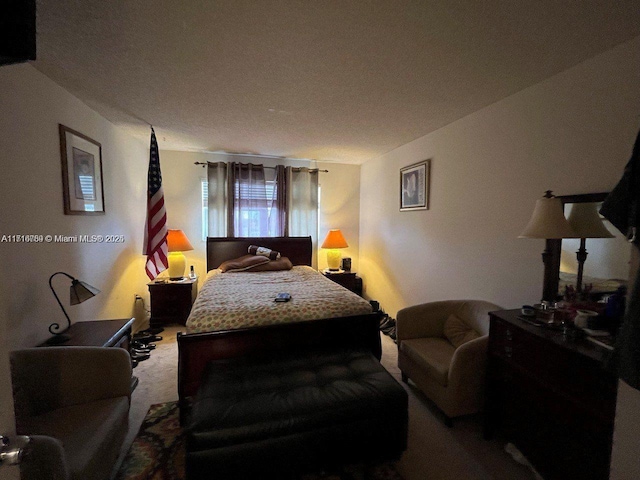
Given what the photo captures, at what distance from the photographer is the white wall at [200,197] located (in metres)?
3.96

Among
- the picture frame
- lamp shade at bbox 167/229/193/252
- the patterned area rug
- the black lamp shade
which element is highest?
the picture frame

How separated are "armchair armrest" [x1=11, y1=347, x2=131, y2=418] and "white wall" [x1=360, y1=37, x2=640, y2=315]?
2.79m

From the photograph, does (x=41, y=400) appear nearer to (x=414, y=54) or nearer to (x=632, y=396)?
(x=632, y=396)

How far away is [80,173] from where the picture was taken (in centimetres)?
235

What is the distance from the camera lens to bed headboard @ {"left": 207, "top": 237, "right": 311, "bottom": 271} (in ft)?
13.2

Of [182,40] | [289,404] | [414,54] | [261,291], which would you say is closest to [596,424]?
[289,404]

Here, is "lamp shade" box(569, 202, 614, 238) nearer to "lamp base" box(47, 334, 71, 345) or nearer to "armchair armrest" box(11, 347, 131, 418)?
"armchair armrest" box(11, 347, 131, 418)

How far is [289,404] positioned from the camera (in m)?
1.44

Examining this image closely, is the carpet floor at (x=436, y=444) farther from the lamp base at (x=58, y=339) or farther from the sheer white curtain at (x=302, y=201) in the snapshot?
the sheer white curtain at (x=302, y=201)

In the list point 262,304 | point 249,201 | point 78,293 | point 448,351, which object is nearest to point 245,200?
point 249,201

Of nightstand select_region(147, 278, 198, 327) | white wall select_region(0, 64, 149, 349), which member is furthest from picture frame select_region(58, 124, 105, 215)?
nightstand select_region(147, 278, 198, 327)

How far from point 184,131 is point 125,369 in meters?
2.56

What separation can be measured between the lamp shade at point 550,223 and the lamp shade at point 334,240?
9.11 feet

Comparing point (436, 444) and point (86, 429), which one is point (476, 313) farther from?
point (86, 429)
